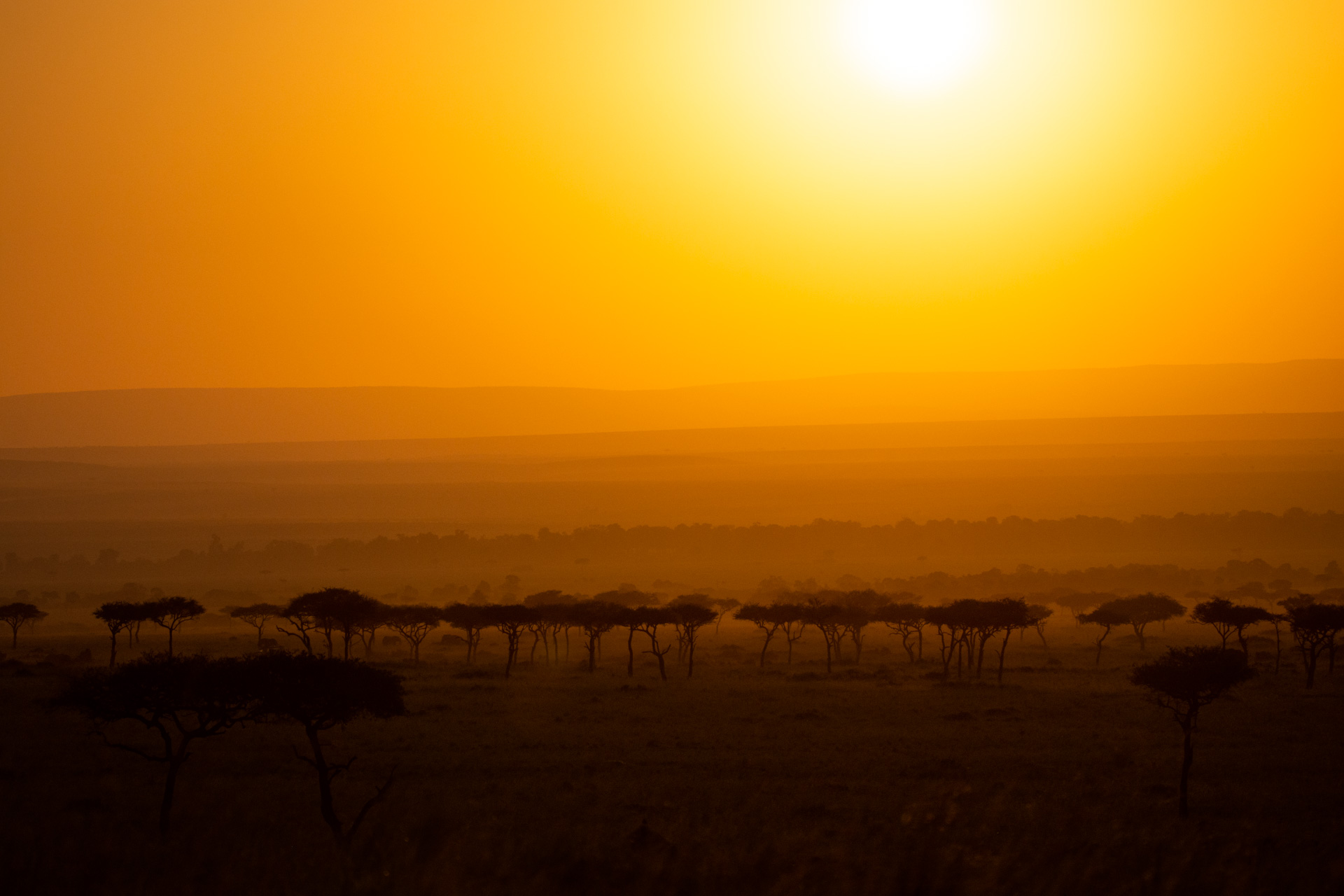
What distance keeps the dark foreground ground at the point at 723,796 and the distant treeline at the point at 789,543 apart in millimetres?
84650

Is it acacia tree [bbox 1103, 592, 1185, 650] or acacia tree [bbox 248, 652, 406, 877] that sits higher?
acacia tree [bbox 1103, 592, 1185, 650]

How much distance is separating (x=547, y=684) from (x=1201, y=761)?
981 inches

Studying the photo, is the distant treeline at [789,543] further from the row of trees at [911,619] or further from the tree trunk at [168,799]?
the tree trunk at [168,799]

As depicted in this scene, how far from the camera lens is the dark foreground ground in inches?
670

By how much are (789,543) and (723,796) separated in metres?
113

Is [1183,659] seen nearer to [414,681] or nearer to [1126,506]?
[414,681]

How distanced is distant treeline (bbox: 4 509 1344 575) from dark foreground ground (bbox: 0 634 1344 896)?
84.6 meters

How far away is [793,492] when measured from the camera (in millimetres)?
193750

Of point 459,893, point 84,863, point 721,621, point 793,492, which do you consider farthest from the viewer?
point 793,492

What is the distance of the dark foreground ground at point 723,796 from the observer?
1702 centimetres

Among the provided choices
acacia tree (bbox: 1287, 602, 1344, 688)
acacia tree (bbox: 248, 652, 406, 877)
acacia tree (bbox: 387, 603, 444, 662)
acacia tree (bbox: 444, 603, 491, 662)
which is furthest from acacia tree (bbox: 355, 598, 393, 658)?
acacia tree (bbox: 1287, 602, 1344, 688)


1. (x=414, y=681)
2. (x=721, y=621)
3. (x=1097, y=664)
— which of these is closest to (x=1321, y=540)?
(x=721, y=621)

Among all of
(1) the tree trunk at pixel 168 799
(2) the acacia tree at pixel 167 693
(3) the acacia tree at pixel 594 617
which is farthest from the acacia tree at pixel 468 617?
(1) the tree trunk at pixel 168 799

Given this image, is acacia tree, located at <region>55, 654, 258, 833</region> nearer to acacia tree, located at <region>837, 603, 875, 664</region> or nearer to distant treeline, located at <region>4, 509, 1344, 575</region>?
acacia tree, located at <region>837, 603, 875, 664</region>
